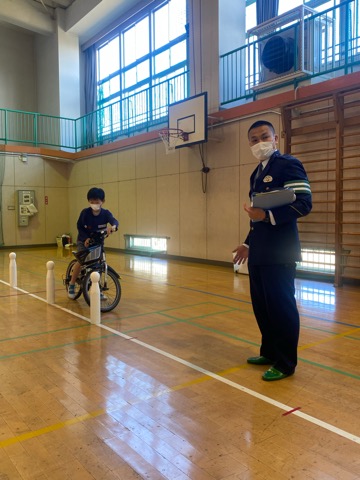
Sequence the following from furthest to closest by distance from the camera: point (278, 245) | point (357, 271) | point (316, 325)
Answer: point (357, 271) < point (316, 325) < point (278, 245)

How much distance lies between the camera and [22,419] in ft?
7.27

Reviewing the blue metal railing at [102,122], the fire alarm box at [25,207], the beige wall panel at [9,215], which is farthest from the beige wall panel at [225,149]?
the beige wall panel at [9,215]

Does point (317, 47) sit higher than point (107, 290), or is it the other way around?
point (317, 47)

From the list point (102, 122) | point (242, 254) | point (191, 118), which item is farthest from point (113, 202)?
point (242, 254)

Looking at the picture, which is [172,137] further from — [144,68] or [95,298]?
[95,298]

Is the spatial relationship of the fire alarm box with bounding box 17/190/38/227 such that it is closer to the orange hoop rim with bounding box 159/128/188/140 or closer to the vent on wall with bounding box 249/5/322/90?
the orange hoop rim with bounding box 159/128/188/140

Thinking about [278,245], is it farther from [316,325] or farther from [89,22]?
[89,22]

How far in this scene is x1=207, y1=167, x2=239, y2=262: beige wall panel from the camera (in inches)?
318

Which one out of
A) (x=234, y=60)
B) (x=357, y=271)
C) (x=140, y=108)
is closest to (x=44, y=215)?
(x=140, y=108)

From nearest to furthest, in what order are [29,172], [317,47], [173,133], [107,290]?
1. [107,290]
2. [317,47]
3. [173,133]
4. [29,172]

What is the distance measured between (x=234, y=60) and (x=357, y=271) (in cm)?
509

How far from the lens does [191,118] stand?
8.26 metres

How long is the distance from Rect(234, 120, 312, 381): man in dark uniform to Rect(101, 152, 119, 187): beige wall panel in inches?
368

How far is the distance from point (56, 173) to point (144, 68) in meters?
4.56
